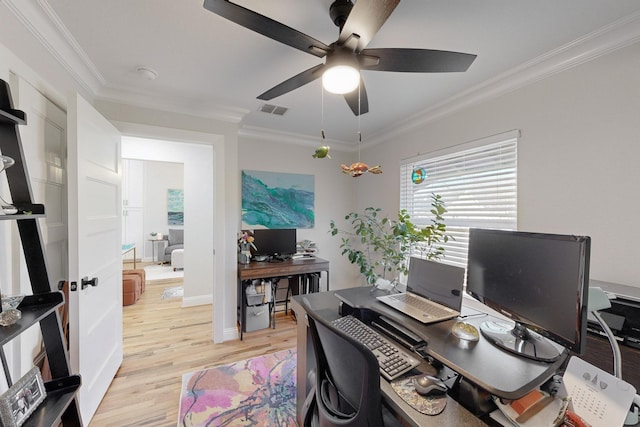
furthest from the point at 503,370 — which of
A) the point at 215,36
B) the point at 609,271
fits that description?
the point at 215,36

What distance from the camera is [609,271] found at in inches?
60.5

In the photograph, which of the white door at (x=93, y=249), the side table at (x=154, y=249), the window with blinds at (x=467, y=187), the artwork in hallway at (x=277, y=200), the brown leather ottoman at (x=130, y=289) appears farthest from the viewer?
the side table at (x=154, y=249)

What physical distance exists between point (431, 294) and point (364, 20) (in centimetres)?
134

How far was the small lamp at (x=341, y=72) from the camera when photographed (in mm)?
1243

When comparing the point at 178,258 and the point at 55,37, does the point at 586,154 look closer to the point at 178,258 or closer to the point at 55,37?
the point at 55,37

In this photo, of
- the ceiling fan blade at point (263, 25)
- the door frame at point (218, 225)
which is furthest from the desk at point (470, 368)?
the door frame at point (218, 225)

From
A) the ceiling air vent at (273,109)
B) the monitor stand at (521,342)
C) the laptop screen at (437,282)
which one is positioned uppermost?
the ceiling air vent at (273,109)

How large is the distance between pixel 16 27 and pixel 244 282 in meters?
2.47

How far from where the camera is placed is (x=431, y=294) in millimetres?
1380

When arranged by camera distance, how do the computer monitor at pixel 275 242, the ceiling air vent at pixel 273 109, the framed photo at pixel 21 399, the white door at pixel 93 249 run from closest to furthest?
the framed photo at pixel 21 399 < the white door at pixel 93 249 < the ceiling air vent at pixel 273 109 < the computer monitor at pixel 275 242

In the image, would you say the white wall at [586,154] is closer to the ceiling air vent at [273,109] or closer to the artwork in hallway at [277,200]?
the ceiling air vent at [273,109]

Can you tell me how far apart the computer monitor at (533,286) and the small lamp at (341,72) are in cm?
97

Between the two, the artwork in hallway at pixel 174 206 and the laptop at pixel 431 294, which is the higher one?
the artwork in hallway at pixel 174 206

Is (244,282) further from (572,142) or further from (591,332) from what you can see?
(572,142)
